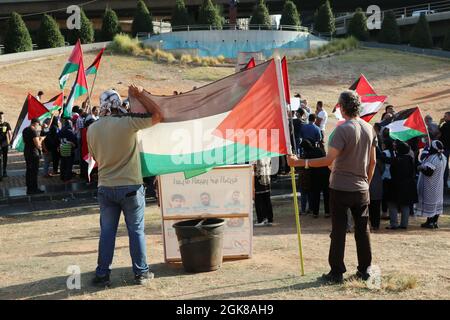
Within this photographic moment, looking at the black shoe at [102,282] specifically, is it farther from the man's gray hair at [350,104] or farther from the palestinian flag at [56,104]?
the palestinian flag at [56,104]

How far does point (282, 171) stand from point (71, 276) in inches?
423

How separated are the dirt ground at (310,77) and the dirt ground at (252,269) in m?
22.2

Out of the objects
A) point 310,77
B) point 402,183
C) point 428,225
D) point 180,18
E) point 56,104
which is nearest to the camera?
point 402,183

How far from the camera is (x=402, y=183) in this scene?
37.3 ft

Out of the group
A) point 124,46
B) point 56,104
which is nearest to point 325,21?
point 124,46

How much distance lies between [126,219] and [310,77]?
34.5 metres

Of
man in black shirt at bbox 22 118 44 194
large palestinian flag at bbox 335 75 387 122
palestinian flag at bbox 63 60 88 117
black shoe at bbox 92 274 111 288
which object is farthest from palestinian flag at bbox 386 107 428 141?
man in black shirt at bbox 22 118 44 194

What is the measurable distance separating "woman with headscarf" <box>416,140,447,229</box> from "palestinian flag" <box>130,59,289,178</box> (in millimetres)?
5340

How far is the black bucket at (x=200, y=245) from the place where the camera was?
24.3 feet

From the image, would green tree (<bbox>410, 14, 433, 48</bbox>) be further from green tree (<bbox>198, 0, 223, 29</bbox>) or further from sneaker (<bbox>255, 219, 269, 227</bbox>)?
sneaker (<bbox>255, 219, 269, 227</bbox>)

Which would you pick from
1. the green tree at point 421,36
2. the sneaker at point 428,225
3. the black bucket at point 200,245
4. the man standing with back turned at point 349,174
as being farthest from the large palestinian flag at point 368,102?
the green tree at point 421,36

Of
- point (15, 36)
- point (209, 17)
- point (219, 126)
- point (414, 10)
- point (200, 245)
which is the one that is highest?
point (414, 10)
